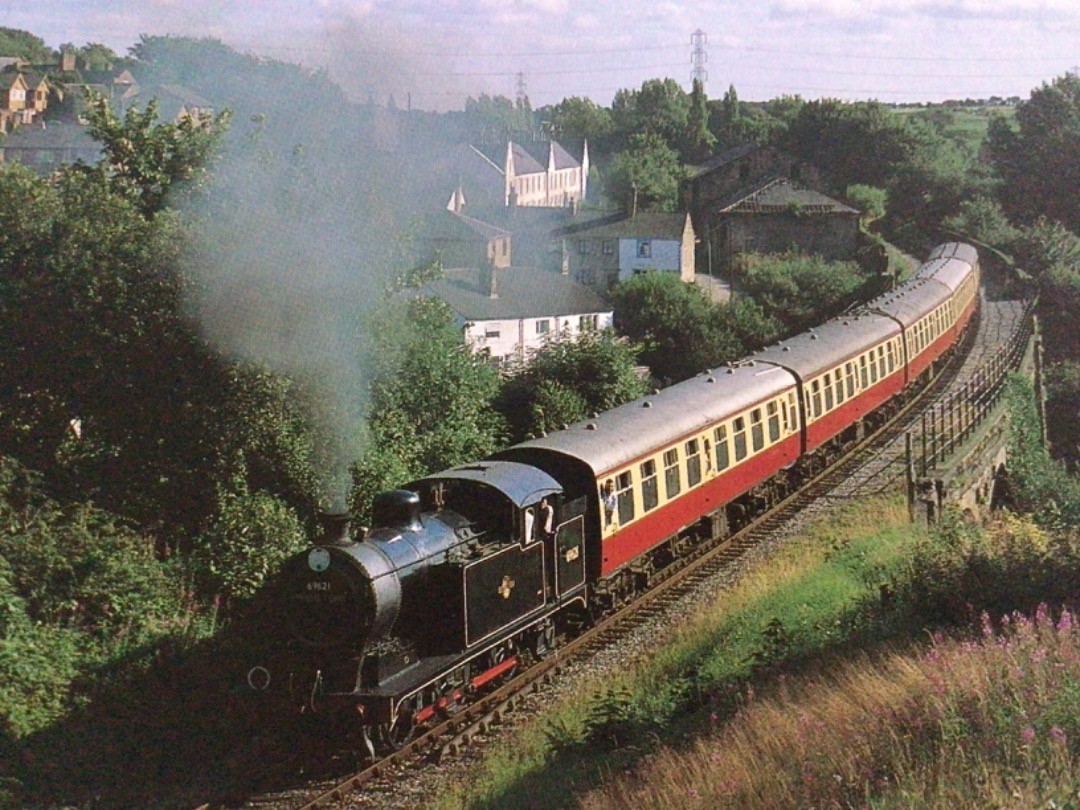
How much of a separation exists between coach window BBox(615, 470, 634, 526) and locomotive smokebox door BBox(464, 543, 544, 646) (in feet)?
7.24

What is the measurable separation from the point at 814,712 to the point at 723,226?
189ft


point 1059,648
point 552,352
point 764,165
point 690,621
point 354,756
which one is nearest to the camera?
point 1059,648

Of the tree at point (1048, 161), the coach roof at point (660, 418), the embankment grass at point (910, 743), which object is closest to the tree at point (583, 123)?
the tree at point (1048, 161)

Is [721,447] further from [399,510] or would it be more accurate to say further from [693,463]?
[399,510]

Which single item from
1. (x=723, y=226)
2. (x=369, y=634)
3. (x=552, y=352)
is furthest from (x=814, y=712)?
(x=723, y=226)

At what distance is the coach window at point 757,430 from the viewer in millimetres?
20281

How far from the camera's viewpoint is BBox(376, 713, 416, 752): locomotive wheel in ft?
40.2

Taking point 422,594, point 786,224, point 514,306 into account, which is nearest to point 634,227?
point 786,224

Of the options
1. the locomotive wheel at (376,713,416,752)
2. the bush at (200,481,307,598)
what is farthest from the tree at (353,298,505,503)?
the locomotive wheel at (376,713,416,752)

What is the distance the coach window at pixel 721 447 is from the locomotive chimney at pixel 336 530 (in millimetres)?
8344

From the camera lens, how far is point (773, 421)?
21250mm

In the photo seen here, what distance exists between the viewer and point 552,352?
3231cm

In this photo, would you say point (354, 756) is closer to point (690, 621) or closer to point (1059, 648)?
point (690, 621)

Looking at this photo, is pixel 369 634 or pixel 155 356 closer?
pixel 369 634
